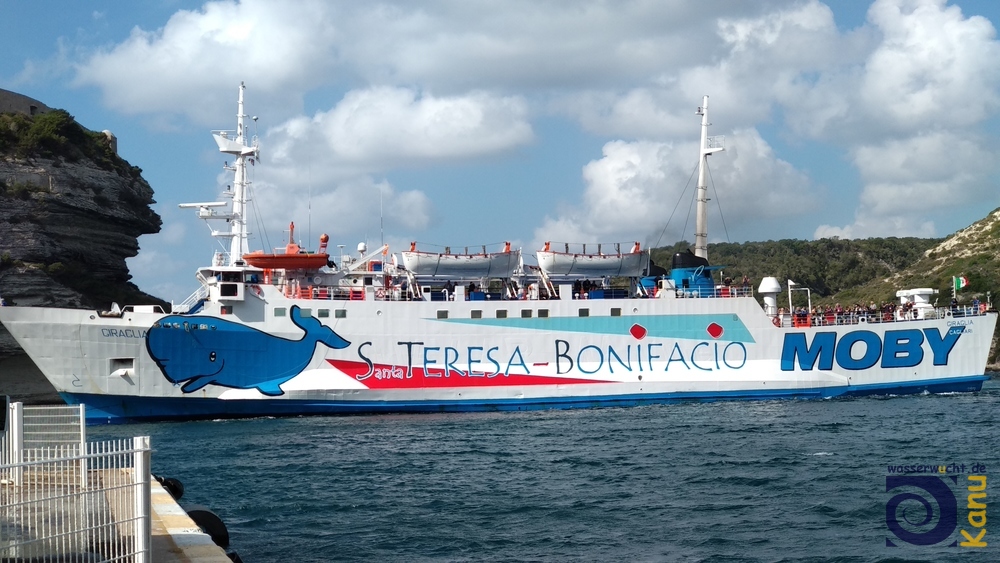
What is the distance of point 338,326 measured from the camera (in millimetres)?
26406

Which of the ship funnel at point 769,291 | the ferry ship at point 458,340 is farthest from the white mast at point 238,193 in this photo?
the ship funnel at point 769,291

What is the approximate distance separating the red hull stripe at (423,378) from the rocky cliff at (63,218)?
50.5ft

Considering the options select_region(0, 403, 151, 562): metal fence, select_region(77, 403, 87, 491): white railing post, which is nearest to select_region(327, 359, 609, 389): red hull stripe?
select_region(77, 403, 87, 491): white railing post

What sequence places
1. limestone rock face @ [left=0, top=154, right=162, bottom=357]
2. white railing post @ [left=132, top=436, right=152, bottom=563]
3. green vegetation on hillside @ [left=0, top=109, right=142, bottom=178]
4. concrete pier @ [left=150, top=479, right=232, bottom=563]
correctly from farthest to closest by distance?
1. green vegetation on hillside @ [left=0, top=109, right=142, bottom=178]
2. limestone rock face @ [left=0, top=154, right=162, bottom=357]
3. concrete pier @ [left=150, top=479, right=232, bottom=563]
4. white railing post @ [left=132, top=436, right=152, bottom=563]

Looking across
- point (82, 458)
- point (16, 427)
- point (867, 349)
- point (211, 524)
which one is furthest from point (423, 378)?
point (82, 458)

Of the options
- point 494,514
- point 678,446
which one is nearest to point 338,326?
point 678,446

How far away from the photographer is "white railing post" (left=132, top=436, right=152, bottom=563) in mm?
7543

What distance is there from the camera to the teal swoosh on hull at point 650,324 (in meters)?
27.5

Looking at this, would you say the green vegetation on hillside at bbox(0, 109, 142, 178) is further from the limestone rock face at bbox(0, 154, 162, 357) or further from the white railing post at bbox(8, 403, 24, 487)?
the white railing post at bbox(8, 403, 24, 487)

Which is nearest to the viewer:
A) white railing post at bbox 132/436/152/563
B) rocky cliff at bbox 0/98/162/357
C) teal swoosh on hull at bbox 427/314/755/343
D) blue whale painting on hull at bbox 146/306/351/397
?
white railing post at bbox 132/436/152/563

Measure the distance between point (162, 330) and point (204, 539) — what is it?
1680cm

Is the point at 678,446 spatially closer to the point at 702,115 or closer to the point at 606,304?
the point at 606,304

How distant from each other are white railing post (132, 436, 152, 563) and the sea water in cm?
423

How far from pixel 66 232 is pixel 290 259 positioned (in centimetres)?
1589
